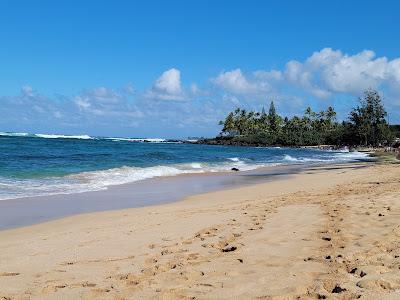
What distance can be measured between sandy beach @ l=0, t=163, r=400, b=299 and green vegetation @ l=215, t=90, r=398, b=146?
306 ft

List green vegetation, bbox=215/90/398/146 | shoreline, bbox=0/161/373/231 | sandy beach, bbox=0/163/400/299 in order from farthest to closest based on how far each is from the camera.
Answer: green vegetation, bbox=215/90/398/146
shoreline, bbox=0/161/373/231
sandy beach, bbox=0/163/400/299

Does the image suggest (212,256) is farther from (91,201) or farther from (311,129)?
(311,129)

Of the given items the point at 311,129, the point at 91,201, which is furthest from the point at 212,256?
the point at 311,129

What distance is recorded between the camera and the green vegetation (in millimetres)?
99500

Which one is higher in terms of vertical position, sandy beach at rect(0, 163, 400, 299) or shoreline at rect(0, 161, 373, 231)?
sandy beach at rect(0, 163, 400, 299)

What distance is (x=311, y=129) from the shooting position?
5920 inches

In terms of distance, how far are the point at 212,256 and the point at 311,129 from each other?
149043 millimetres

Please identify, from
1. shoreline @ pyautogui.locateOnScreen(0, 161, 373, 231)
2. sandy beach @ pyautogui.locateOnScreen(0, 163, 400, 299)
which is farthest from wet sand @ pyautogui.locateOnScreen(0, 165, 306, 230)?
sandy beach @ pyautogui.locateOnScreen(0, 163, 400, 299)

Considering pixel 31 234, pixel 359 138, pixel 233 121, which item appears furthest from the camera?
pixel 233 121

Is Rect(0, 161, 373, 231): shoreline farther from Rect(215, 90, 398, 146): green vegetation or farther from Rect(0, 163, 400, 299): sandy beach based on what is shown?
Rect(215, 90, 398, 146): green vegetation

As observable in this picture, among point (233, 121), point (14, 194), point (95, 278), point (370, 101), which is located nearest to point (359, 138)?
point (370, 101)

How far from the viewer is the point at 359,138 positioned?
107m

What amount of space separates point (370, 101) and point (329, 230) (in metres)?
97.4

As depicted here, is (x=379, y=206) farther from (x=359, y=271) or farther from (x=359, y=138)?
(x=359, y=138)
